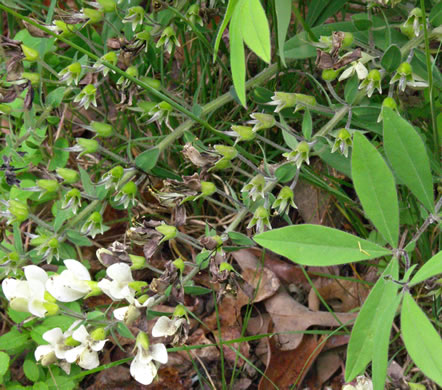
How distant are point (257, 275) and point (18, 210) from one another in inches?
A: 35.7

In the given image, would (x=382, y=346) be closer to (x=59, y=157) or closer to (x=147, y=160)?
(x=147, y=160)

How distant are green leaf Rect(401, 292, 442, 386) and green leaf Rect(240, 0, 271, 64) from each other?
2.02 feet

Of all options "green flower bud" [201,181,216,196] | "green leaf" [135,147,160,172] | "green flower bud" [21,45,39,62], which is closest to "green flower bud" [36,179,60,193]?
"green leaf" [135,147,160,172]

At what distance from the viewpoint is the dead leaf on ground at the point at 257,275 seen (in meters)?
2.17

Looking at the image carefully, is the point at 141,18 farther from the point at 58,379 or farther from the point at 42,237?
the point at 58,379

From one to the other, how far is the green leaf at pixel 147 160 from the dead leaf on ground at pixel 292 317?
72cm

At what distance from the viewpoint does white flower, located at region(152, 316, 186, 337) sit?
1534mm

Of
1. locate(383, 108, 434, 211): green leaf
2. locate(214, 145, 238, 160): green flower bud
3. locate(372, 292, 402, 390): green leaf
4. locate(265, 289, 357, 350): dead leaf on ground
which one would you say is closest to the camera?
locate(372, 292, 402, 390): green leaf

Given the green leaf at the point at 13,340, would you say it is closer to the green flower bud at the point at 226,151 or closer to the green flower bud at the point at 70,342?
the green flower bud at the point at 70,342

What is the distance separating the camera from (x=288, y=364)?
6.77ft

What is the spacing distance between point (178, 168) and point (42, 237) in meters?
0.64

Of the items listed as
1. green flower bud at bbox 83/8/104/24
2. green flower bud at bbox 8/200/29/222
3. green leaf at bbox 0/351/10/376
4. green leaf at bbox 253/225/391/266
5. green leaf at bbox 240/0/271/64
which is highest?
green leaf at bbox 240/0/271/64

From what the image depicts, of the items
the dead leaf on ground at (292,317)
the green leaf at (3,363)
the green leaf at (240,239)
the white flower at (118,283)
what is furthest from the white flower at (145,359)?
the dead leaf on ground at (292,317)

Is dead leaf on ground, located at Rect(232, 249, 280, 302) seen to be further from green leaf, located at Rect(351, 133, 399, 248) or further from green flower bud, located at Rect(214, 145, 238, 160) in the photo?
green leaf, located at Rect(351, 133, 399, 248)
